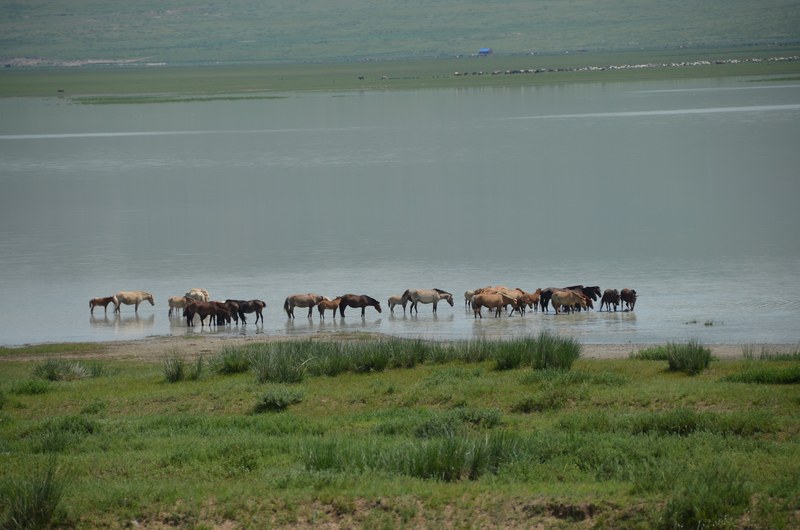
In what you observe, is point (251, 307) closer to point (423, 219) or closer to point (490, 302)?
point (490, 302)

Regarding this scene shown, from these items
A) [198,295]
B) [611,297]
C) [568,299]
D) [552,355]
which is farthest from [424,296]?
[552,355]

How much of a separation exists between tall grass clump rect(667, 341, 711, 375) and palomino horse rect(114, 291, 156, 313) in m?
14.8

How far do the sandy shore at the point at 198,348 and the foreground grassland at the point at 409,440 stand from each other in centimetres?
240

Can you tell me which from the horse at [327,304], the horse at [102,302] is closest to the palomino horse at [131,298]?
the horse at [102,302]

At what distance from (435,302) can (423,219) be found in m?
15.4

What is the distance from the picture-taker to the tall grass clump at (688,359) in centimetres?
1494

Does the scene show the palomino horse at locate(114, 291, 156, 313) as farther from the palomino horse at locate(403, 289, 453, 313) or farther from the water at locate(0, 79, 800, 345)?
the palomino horse at locate(403, 289, 453, 313)

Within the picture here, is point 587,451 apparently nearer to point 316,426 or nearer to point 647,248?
point 316,426

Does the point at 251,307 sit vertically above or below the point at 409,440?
above

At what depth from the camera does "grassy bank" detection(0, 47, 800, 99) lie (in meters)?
128

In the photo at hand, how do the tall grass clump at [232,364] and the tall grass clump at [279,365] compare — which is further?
the tall grass clump at [232,364]

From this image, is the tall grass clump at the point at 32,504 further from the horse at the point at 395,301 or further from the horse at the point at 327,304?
the horse at the point at 395,301

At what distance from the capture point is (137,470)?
1093 centimetres

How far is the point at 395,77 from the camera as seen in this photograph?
480 ft
